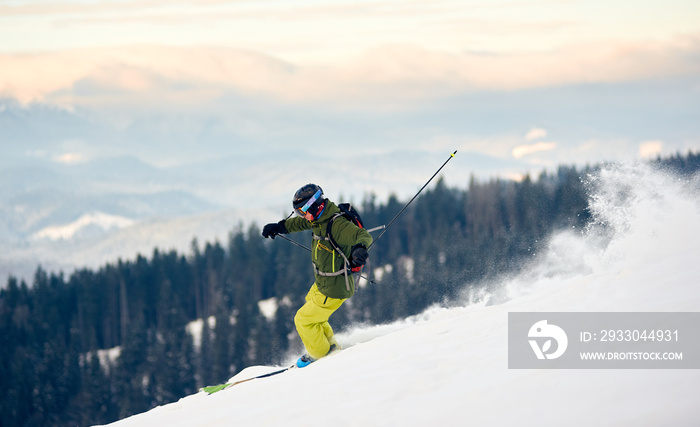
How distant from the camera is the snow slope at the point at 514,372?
7.17 m

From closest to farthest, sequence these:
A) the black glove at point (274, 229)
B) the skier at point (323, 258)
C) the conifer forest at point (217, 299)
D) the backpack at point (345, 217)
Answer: the skier at point (323, 258) → the backpack at point (345, 217) → the black glove at point (274, 229) → the conifer forest at point (217, 299)

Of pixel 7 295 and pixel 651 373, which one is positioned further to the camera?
pixel 7 295

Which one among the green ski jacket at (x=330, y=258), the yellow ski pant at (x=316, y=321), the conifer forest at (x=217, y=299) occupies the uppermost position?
the green ski jacket at (x=330, y=258)

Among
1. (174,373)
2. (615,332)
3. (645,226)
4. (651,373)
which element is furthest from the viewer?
(174,373)

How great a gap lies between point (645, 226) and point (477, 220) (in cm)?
9283

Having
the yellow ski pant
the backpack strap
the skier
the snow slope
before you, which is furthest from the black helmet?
the snow slope

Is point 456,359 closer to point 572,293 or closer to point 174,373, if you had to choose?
point 572,293

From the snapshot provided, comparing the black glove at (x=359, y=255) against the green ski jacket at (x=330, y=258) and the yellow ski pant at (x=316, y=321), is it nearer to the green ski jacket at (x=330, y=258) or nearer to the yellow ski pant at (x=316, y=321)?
the green ski jacket at (x=330, y=258)

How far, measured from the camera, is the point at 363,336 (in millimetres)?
14961

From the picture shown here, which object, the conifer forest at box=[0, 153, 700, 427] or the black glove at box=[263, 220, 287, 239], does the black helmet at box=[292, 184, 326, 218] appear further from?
the conifer forest at box=[0, 153, 700, 427]

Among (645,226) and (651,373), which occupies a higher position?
(645,226)

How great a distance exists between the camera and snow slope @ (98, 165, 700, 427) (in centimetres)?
717

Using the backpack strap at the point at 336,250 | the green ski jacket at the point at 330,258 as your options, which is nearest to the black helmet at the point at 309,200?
the green ski jacket at the point at 330,258

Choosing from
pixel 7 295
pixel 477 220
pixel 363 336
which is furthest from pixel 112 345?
pixel 363 336
